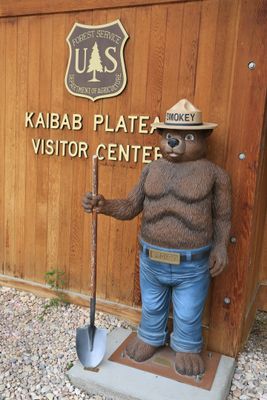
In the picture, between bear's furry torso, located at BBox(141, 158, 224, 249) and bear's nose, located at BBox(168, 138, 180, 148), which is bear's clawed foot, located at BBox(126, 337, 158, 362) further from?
bear's nose, located at BBox(168, 138, 180, 148)

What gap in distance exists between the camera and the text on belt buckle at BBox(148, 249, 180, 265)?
253 centimetres

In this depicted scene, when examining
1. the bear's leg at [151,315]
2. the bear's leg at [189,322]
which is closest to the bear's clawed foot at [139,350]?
the bear's leg at [151,315]

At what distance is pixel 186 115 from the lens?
8.00 feet

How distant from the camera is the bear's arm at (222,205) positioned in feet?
8.33

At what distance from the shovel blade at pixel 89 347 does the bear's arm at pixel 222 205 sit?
0.96 meters

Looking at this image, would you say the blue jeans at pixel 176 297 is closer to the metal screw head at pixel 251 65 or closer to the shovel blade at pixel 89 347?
the shovel blade at pixel 89 347

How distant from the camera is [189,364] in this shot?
8.52 ft

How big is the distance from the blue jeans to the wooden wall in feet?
1.07

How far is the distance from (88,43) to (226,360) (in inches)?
98.5

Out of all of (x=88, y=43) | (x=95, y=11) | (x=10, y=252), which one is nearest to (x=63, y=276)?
(x=10, y=252)

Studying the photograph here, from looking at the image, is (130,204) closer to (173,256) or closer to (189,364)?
(173,256)

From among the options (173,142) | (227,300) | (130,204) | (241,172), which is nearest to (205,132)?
(173,142)

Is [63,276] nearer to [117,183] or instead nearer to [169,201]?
[117,183]

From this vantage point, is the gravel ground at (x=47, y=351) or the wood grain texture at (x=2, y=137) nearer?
the gravel ground at (x=47, y=351)
